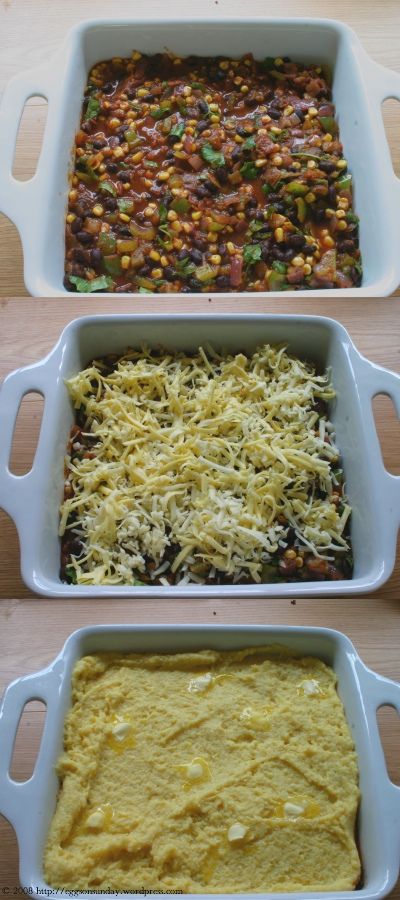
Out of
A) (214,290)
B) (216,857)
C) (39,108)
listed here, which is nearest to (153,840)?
(216,857)

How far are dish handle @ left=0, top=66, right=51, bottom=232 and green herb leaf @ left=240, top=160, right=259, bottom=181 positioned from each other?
1.78 feet

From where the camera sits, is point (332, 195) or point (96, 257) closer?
point (96, 257)

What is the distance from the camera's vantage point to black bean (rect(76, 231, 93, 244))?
6.73ft

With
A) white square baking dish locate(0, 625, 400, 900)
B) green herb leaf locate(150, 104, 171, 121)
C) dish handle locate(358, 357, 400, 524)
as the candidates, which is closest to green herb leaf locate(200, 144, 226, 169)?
green herb leaf locate(150, 104, 171, 121)

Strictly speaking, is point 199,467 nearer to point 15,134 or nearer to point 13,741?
point 13,741

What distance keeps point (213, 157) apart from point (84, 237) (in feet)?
1.43

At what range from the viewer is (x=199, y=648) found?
5.02 feet

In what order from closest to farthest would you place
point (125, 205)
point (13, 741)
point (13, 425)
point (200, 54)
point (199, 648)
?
1. point (13, 741)
2. point (199, 648)
3. point (13, 425)
4. point (125, 205)
5. point (200, 54)

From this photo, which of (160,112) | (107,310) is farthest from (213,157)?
(107,310)

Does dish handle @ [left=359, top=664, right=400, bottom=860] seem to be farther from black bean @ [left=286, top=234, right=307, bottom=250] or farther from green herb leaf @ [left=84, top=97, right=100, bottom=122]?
green herb leaf @ [left=84, top=97, right=100, bottom=122]

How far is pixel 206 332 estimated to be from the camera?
1.87m

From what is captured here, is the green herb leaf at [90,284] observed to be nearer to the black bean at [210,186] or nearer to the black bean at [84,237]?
→ the black bean at [84,237]

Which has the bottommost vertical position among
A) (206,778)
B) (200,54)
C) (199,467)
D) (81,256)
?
(206,778)

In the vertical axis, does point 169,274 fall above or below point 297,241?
below
